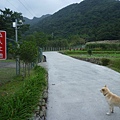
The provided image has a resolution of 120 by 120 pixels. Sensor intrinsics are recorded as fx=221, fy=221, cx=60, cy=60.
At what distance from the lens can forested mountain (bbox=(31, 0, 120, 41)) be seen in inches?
2761

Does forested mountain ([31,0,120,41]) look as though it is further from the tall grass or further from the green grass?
the tall grass

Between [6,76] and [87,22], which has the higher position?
[87,22]

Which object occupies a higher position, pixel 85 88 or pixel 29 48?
pixel 29 48

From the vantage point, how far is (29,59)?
30.8ft

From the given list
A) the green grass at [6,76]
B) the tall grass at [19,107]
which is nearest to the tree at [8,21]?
the green grass at [6,76]

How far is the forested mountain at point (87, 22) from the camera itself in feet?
230

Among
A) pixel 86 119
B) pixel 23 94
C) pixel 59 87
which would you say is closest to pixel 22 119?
pixel 23 94

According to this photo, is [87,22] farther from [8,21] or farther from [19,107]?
[19,107]

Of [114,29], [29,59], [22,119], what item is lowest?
[22,119]

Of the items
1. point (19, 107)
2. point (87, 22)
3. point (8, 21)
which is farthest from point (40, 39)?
point (19, 107)

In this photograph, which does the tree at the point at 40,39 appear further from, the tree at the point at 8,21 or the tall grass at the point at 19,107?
the tall grass at the point at 19,107

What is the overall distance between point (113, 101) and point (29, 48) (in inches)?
193

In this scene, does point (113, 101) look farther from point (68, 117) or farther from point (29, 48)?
point (29, 48)

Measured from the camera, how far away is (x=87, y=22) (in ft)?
266
